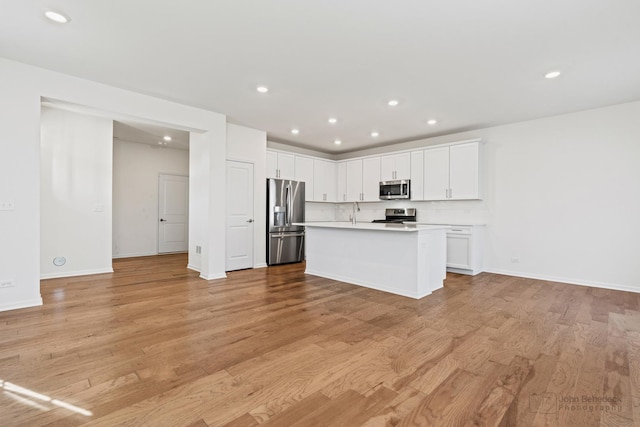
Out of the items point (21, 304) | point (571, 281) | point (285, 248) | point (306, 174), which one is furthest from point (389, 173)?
point (21, 304)

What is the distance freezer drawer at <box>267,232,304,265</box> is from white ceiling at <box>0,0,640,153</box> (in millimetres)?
2702

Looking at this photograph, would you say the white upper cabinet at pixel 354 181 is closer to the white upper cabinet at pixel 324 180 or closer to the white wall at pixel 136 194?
the white upper cabinet at pixel 324 180

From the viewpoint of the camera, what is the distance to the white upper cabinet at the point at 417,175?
623 cm

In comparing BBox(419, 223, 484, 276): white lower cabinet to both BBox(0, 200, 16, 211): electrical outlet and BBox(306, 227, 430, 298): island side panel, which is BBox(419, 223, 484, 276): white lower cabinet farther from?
BBox(0, 200, 16, 211): electrical outlet

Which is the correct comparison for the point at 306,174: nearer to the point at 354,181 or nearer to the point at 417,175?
the point at 354,181

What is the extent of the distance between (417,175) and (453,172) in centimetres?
74

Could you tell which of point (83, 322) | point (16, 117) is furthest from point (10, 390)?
point (16, 117)

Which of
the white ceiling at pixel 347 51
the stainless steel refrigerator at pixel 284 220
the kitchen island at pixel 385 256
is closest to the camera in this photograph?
the white ceiling at pixel 347 51

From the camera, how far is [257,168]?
235 inches

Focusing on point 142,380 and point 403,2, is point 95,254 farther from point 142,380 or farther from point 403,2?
point 403,2

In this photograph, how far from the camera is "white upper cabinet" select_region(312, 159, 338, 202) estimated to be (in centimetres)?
745

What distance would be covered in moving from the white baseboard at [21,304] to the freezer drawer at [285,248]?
11.6 ft

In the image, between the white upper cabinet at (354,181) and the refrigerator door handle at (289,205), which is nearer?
the refrigerator door handle at (289,205)

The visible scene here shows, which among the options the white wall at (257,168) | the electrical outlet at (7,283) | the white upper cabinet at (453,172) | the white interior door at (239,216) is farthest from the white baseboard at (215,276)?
the white upper cabinet at (453,172)
